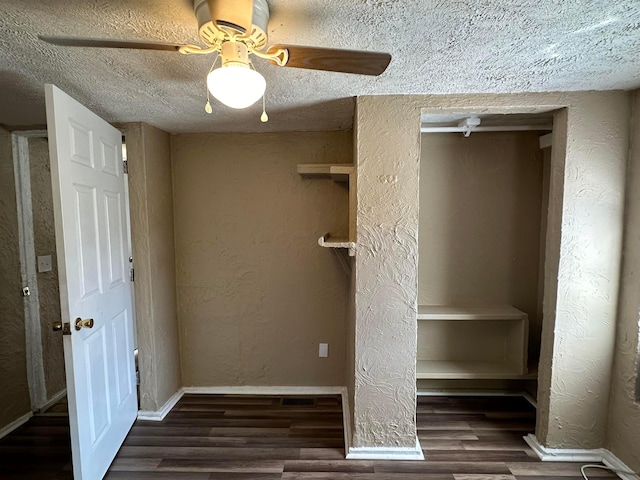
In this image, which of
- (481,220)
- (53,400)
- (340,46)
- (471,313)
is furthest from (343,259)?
(53,400)

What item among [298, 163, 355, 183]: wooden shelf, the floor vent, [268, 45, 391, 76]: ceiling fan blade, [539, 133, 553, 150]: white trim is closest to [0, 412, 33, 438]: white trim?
the floor vent

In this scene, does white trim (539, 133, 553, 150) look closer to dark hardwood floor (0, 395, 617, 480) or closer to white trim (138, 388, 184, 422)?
dark hardwood floor (0, 395, 617, 480)

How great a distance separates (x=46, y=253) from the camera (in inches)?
87.8

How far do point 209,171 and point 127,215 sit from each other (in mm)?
637

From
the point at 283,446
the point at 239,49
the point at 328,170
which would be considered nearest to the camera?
the point at 239,49

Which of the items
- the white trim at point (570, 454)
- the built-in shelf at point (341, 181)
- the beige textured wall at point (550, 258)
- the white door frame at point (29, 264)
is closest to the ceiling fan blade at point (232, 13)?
the beige textured wall at point (550, 258)

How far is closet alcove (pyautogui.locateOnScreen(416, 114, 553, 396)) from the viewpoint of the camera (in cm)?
220

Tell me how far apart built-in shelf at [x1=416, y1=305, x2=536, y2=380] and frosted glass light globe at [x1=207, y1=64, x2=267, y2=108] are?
1785 millimetres

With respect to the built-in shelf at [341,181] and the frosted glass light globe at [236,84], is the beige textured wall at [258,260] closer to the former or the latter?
the built-in shelf at [341,181]

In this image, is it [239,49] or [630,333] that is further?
[630,333]

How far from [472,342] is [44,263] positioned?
323cm

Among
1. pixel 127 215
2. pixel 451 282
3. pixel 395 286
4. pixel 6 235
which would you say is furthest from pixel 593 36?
pixel 6 235

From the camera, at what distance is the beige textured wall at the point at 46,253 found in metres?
2.16

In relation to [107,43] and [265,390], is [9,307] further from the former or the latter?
[107,43]
